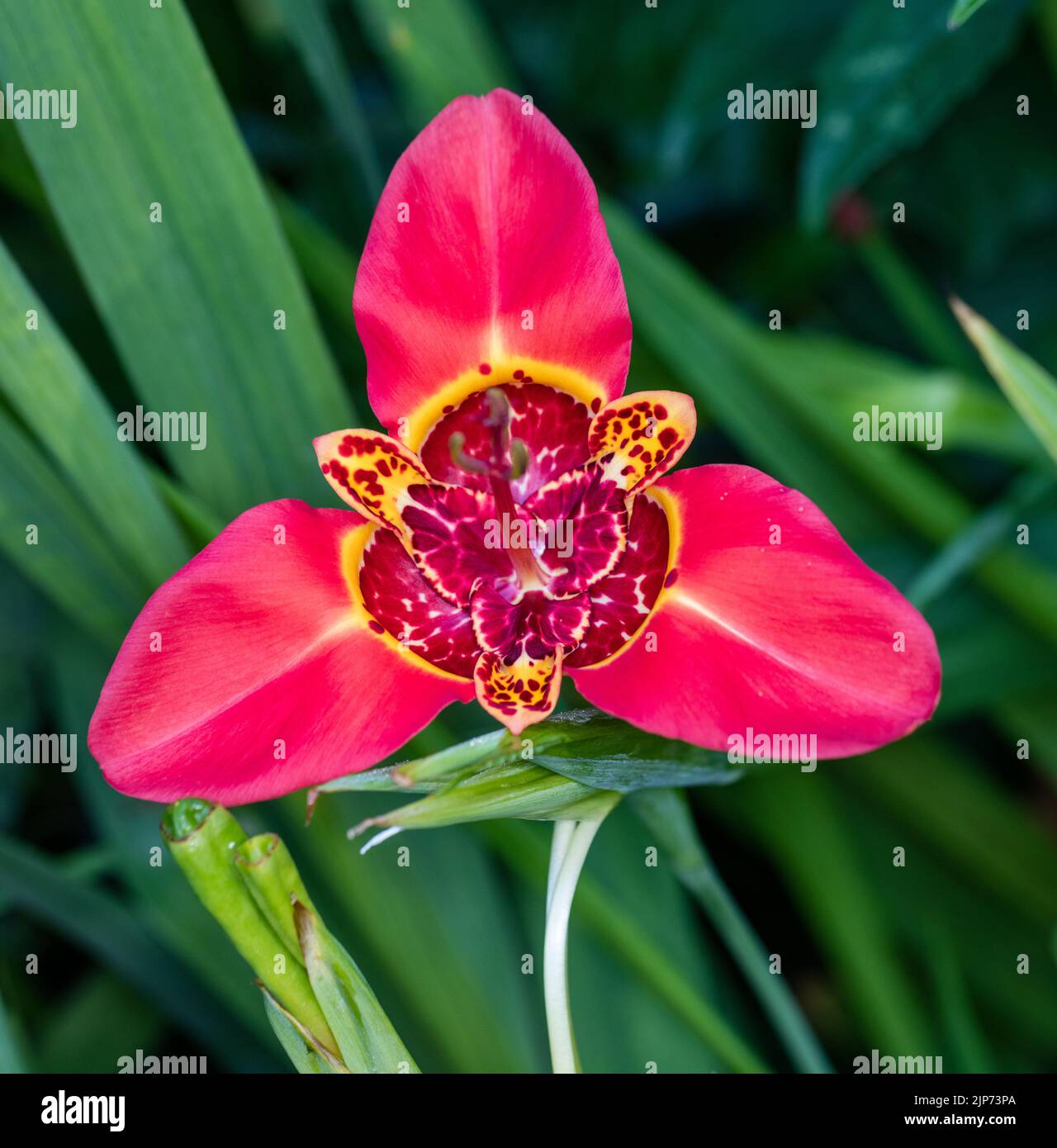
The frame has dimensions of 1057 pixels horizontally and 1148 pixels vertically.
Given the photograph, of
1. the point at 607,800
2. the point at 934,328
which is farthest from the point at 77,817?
the point at 934,328

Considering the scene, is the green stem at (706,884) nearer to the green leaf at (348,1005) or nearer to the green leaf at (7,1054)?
the green leaf at (348,1005)

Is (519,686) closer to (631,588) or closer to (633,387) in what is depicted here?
(631,588)

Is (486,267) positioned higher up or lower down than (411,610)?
higher up

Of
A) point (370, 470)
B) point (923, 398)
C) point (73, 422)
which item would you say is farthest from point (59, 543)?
point (923, 398)

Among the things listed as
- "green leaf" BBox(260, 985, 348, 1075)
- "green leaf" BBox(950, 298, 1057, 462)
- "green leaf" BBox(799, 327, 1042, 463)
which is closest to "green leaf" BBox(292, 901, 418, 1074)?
"green leaf" BBox(260, 985, 348, 1075)

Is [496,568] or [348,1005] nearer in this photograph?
[348,1005]

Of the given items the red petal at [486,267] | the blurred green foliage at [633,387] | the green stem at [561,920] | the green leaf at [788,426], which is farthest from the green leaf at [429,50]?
the green stem at [561,920]
